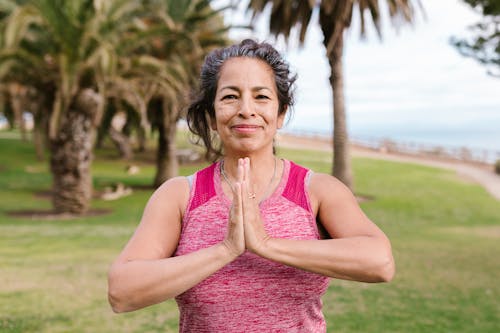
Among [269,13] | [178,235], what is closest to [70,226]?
[269,13]

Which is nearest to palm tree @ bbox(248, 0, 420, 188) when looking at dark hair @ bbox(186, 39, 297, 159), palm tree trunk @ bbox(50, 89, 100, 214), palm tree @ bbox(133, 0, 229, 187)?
palm tree @ bbox(133, 0, 229, 187)

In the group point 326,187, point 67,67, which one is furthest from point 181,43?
point 326,187

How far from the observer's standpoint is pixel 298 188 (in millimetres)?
1875

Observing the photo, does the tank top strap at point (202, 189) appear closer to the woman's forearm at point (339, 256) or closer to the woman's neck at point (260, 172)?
the woman's neck at point (260, 172)

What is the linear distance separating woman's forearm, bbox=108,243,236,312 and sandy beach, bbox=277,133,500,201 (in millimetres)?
23254

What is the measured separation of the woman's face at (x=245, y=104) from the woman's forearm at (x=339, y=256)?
39 cm

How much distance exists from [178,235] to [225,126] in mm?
404

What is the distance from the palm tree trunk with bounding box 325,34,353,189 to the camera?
734 inches

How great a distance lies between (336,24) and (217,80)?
56.4 feet

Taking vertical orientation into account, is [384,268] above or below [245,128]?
below

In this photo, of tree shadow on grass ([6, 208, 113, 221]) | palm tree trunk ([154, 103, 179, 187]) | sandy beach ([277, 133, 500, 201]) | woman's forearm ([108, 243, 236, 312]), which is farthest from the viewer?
sandy beach ([277, 133, 500, 201])

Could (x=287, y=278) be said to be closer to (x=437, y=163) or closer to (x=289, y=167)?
(x=289, y=167)

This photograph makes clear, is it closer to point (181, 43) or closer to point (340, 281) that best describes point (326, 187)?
point (340, 281)

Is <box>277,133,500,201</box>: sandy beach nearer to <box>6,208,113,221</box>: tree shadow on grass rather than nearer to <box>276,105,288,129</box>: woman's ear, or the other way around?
<box>6,208,113,221</box>: tree shadow on grass
